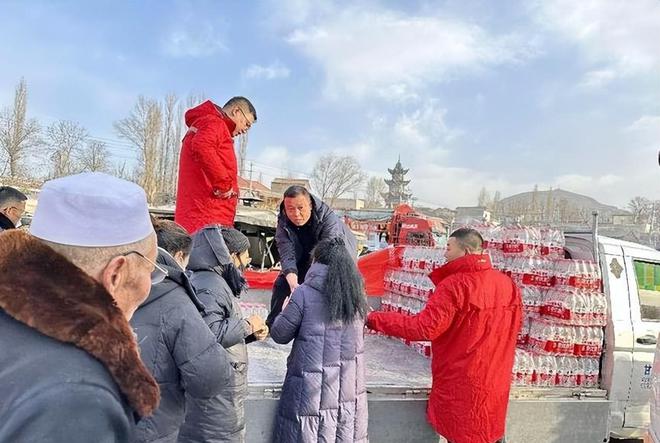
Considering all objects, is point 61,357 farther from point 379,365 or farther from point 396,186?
point 396,186

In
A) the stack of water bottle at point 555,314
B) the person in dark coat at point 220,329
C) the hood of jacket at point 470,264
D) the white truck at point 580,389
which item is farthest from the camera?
the stack of water bottle at point 555,314

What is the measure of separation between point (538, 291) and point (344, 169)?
62.2 metres

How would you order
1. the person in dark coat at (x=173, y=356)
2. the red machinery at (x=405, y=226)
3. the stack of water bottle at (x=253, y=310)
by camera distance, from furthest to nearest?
the red machinery at (x=405, y=226)
the stack of water bottle at (x=253, y=310)
the person in dark coat at (x=173, y=356)

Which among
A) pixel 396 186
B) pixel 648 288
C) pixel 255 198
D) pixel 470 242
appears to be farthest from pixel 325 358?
pixel 396 186

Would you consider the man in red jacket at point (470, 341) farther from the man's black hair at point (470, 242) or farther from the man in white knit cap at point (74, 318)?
the man in white knit cap at point (74, 318)

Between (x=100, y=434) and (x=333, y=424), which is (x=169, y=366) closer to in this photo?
(x=100, y=434)

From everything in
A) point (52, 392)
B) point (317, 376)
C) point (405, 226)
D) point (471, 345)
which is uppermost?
point (405, 226)

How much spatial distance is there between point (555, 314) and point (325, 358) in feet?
6.68

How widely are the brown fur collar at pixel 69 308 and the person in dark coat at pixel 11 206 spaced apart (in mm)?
4637

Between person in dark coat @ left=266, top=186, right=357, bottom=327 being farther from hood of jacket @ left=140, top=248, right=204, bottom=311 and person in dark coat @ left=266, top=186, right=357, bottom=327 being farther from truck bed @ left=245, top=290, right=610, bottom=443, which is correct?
hood of jacket @ left=140, top=248, right=204, bottom=311

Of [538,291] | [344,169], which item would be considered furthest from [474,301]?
[344,169]

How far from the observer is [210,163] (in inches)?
143

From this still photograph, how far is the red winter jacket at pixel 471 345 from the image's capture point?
3.35m

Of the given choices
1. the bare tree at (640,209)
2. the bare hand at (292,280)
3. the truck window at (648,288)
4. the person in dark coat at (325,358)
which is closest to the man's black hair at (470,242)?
the person in dark coat at (325,358)
